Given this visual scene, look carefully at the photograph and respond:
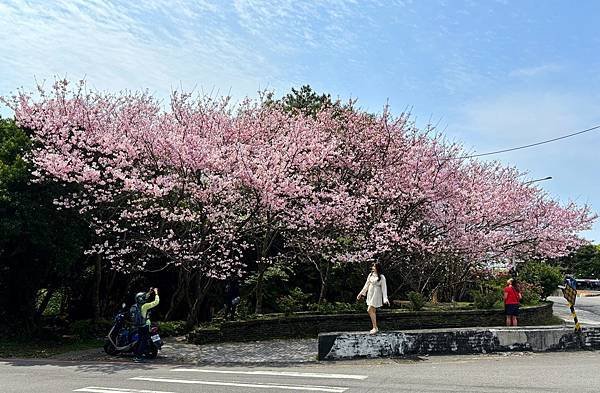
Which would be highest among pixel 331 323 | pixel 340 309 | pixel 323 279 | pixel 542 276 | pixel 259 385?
pixel 542 276

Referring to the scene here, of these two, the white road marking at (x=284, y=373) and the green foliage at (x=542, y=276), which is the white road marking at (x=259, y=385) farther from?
the green foliage at (x=542, y=276)

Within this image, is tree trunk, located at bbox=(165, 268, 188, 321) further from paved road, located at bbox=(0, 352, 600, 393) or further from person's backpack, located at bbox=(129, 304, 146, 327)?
paved road, located at bbox=(0, 352, 600, 393)

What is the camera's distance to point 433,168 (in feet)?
62.8

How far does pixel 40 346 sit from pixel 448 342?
1100 cm

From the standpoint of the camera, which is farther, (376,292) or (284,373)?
(376,292)

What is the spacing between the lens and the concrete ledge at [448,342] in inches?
478

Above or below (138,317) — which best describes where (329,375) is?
below

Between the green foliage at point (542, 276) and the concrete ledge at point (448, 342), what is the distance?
1472cm

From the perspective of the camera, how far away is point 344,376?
10.1 metres

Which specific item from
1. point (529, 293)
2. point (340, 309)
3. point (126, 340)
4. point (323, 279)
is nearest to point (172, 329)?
point (126, 340)

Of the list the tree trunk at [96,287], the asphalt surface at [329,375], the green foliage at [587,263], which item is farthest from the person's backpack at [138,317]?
the green foliage at [587,263]

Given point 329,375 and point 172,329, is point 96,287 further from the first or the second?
point 329,375

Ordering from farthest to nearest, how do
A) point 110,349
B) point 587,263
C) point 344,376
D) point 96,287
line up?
point 587,263, point 96,287, point 110,349, point 344,376

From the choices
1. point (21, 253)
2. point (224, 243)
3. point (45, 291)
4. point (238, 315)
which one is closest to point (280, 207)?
point (224, 243)
